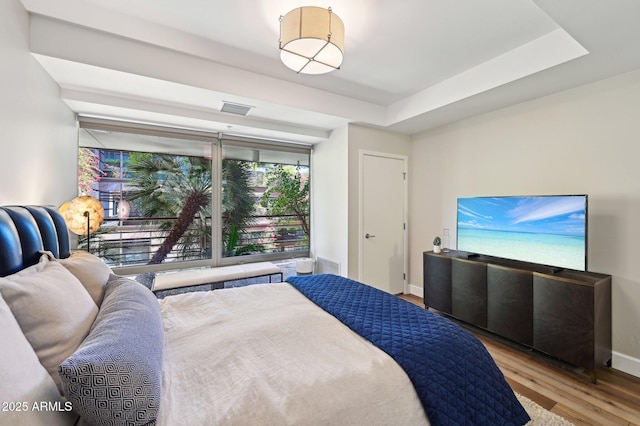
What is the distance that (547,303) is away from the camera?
89.4 inches

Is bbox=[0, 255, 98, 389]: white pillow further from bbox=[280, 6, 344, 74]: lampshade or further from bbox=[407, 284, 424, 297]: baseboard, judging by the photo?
bbox=[407, 284, 424, 297]: baseboard

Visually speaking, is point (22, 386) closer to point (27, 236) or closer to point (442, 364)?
point (27, 236)

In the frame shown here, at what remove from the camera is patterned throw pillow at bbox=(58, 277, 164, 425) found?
2.38ft

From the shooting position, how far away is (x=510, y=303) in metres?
2.52

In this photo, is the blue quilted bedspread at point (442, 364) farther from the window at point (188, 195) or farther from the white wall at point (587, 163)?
the window at point (188, 195)

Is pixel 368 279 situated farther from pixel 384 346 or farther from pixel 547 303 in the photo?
pixel 384 346

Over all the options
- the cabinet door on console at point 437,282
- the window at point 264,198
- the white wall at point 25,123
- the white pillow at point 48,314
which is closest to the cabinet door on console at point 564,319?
the cabinet door on console at point 437,282

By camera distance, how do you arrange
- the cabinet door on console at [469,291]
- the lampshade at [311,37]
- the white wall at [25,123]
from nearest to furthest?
the white wall at [25,123], the lampshade at [311,37], the cabinet door on console at [469,291]

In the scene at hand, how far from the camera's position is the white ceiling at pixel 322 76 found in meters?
1.86

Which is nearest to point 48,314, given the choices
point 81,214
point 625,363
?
point 81,214

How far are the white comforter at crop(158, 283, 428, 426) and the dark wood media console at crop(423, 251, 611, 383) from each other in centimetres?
A: 187

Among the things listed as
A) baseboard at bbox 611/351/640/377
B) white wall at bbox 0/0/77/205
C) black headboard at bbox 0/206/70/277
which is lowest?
baseboard at bbox 611/351/640/377

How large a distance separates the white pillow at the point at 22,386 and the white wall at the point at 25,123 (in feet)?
4.24

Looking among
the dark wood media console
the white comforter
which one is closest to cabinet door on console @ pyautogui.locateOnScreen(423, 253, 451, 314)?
the dark wood media console
